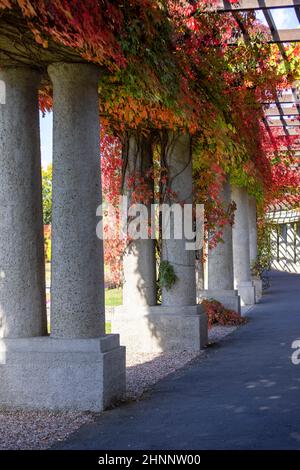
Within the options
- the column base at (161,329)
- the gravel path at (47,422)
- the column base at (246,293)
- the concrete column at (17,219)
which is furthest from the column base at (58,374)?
the column base at (246,293)

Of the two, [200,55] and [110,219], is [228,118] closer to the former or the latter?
[200,55]

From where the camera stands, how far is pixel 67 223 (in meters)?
6.54

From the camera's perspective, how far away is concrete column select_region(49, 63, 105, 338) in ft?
21.3

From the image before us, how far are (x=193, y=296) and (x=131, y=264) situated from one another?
1002 mm

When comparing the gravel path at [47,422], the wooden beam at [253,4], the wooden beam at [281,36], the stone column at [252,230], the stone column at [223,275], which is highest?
the wooden beam at [281,36]

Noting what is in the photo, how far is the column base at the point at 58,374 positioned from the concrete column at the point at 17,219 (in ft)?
0.79

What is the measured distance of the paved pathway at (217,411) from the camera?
Result: 198 inches

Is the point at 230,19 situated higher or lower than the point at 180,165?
higher

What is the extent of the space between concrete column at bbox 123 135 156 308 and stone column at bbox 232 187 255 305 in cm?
861

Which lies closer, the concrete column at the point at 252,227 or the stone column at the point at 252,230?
the stone column at the point at 252,230

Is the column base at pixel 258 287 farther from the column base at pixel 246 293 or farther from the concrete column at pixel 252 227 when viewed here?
the column base at pixel 246 293

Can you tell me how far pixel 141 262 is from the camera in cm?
1038

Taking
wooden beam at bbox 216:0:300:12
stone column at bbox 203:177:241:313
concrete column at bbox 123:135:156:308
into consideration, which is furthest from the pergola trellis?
concrete column at bbox 123:135:156:308
